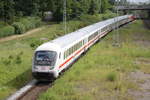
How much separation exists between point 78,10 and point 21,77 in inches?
2609

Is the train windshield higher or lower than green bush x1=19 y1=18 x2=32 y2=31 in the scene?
higher

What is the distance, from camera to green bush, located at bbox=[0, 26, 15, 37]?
184 feet

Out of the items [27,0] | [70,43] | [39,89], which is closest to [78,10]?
[27,0]

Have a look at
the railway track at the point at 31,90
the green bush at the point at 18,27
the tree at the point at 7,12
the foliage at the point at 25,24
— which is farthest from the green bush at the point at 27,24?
the railway track at the point at 31,90

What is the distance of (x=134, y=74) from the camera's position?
24.2m

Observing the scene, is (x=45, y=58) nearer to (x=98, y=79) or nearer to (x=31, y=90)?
(x=31, y=90)

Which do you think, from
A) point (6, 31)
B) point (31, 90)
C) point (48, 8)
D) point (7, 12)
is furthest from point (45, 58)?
point (48, 8)

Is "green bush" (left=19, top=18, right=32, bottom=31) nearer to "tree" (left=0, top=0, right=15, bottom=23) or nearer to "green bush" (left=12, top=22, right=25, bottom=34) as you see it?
"tree" (left=0, top=0, right=15, bottom=23)

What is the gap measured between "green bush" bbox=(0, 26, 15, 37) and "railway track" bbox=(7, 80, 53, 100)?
3503 cm

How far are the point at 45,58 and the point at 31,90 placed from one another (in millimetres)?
2353

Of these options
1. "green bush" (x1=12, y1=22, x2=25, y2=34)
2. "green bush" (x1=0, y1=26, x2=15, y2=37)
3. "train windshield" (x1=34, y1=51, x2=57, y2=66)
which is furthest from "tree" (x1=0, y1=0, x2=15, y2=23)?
"train windshield" (x1=34, y1=51, x2=57, y2=66)

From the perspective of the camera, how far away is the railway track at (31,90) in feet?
62.3

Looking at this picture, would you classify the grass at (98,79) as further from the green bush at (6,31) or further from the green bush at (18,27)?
the green bush at (18,27)

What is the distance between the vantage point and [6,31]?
188ft
